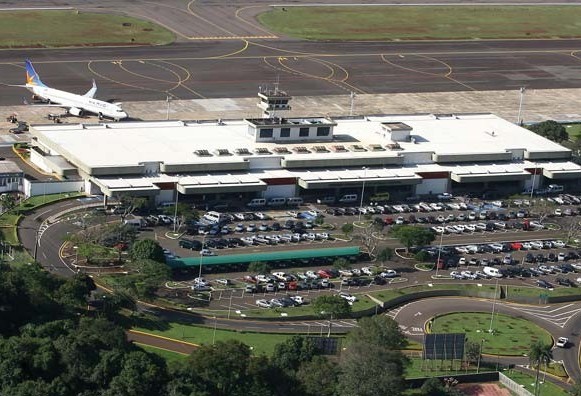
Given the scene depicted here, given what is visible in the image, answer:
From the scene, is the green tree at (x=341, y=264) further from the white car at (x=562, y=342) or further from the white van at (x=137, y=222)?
the white car at (x=562, y=342)

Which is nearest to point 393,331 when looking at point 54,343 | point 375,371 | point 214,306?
point 375,371

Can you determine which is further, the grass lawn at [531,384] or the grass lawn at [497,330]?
the grass lawn at [497,330]

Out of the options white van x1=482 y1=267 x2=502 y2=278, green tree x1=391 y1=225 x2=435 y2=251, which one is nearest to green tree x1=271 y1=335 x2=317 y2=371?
green tree x1=391 y1=225 x2=435 y2=251

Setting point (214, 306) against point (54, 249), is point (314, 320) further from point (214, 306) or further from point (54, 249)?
point (54, 249)

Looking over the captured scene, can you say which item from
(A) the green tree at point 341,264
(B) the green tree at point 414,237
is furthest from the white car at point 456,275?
(A) the green tree at point 341,264

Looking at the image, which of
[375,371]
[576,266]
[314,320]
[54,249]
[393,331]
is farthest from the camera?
[576,266]

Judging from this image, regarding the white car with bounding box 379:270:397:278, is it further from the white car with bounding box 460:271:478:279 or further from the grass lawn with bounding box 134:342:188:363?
the grass lawn with bounding box 134:342:188:363
